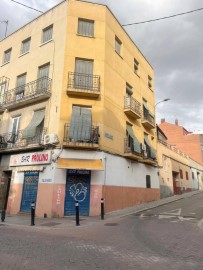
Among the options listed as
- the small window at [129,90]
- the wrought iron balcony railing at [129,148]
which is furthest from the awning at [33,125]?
the small window at [129,90]

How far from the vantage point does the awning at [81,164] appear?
14728 mm

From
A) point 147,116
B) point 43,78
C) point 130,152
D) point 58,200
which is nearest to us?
point 58,200

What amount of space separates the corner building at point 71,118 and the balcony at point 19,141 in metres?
0.08

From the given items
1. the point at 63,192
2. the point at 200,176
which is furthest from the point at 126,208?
the point at 200,176

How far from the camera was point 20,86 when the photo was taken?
19.0m

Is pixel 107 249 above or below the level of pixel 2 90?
below

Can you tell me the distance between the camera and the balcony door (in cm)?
1683

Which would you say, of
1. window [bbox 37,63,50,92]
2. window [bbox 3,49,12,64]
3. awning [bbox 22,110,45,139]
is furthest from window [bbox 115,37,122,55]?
window [bbox 3,49,12,64]

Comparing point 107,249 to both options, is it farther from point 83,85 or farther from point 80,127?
point 83,85

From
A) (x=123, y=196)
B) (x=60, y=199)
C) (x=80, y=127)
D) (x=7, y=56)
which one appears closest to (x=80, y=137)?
(x=80, y=127)

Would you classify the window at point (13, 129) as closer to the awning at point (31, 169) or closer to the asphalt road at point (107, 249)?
the awning at point (31, 169)

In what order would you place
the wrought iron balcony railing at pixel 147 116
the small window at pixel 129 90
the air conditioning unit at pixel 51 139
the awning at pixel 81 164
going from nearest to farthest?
1. the awning at pixel 81 164
2. the air conditioning unit at pixel 51 139
3. the small window at pixel 129 90
4. the wrought iron balcony railing at pixel 147 116

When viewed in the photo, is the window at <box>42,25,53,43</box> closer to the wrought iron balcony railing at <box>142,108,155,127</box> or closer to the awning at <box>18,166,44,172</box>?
the awning at <box>18,166,44,172</box>

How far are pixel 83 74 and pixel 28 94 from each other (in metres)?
4.27
